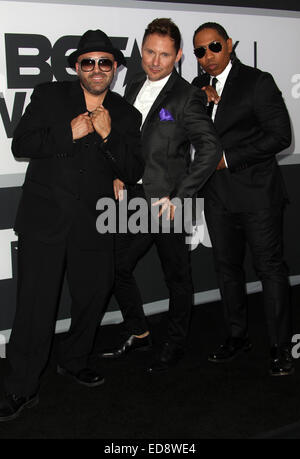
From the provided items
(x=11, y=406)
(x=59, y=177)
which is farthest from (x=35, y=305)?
(x=59, y=177)

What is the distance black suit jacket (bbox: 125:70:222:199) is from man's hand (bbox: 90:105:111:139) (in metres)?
0.41

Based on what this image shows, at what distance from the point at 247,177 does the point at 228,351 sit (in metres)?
1.01

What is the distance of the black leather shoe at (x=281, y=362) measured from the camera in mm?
3430

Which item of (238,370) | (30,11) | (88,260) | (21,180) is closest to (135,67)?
(30,11)

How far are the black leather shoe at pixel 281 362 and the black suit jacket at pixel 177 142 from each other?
1.00 metres

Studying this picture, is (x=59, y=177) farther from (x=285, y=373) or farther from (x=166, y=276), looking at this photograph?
(x=285, y=373)

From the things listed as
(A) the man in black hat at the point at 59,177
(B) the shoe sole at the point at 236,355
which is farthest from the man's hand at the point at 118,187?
(B) the shoe sole at the point at 236,355

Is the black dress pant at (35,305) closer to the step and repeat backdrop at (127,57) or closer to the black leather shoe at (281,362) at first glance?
the step and repeat backdrop at (127,57)

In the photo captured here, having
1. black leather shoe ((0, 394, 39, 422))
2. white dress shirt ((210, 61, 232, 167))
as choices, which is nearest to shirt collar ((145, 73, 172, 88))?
white dress shirt ((210, 61, 232, 167))

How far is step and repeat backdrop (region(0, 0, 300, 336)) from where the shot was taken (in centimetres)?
374

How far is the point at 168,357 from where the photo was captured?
3.58 metres

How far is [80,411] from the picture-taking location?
120 inches
